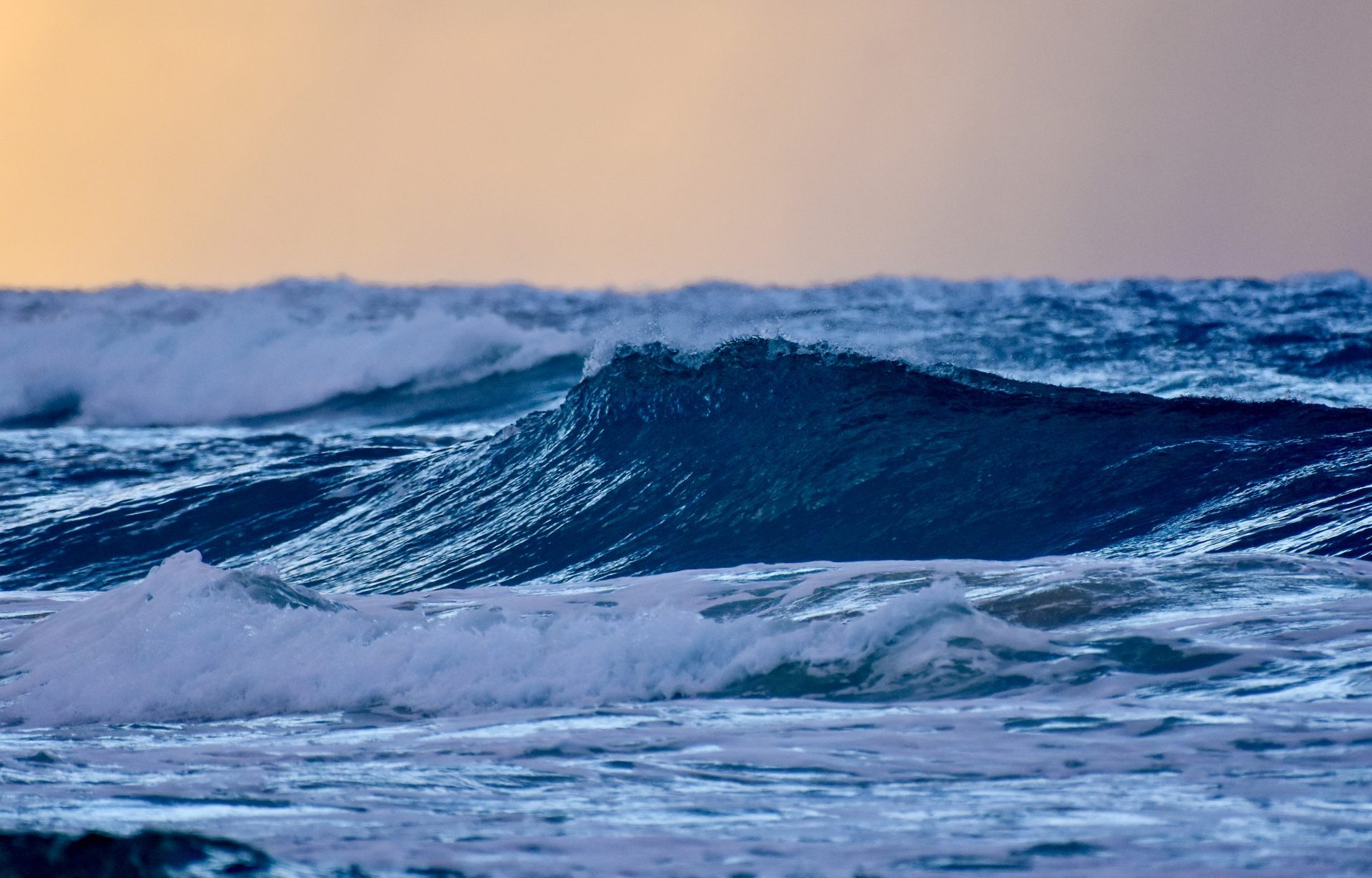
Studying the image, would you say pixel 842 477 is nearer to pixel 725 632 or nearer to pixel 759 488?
pixel 759 488

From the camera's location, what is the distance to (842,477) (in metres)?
8.71

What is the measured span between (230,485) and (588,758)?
26.0 feet

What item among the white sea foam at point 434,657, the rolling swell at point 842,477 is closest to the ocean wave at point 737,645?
the white sea foam at point 434,657

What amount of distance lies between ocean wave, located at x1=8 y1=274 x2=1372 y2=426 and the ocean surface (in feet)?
4.58

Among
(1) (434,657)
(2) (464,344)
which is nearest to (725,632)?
(1) (434,657)

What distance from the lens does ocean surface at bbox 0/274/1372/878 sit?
2982 mm

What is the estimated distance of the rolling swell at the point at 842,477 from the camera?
24.6 feet

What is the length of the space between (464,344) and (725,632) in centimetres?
1505

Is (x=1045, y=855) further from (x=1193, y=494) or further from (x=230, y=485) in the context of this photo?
(x=230, y=485)

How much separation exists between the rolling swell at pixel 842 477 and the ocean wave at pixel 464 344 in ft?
2.39

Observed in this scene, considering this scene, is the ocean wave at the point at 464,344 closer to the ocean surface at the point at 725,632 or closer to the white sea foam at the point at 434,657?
the ocean surface at the point at 725,632

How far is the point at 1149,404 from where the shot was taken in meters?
9.53

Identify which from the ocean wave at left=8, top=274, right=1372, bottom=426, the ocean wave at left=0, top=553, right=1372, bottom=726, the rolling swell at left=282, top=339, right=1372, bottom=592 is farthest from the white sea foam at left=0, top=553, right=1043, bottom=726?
the ocean wave at left=8, top=274, right=1372, bottom=426

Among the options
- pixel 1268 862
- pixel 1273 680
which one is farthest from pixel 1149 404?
pixel 1268 862
